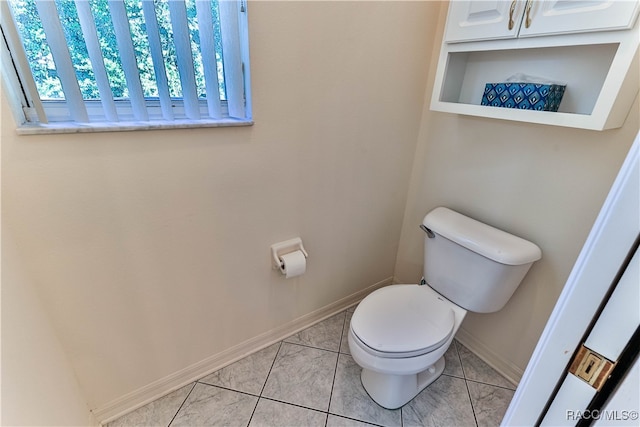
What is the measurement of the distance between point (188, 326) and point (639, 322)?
1405 millimetres

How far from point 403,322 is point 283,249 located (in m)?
0.62

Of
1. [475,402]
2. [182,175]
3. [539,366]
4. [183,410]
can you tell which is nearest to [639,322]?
[539,366]

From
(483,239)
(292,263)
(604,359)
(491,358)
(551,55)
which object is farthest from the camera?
(491,358)

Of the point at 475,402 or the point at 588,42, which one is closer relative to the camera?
the point at 588,42

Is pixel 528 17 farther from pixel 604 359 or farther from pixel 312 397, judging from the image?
pixel 312 397

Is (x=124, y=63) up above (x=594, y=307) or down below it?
above

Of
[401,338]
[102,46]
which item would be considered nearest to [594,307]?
[401,338]

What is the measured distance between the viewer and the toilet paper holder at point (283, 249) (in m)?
1.39

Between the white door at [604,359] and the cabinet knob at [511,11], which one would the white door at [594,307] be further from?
the cabinet knob at [511,11]

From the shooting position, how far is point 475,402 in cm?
140

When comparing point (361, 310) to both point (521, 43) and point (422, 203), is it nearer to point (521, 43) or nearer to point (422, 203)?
point (422, 203)

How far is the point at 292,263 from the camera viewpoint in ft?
4.50

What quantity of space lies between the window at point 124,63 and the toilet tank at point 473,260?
100 cm

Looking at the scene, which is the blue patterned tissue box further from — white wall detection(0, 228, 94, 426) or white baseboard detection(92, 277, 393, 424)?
white wall detection(0, 228, 94, 426)
